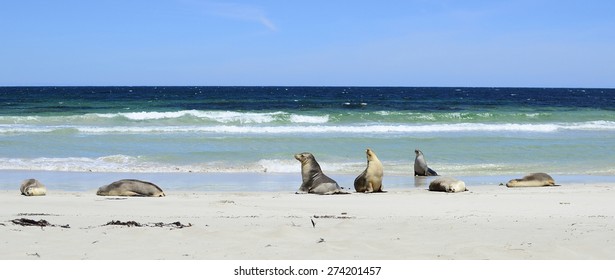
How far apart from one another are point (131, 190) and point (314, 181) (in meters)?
2.60

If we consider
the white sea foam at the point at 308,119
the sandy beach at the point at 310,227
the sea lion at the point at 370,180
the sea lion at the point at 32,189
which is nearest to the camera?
the sandy beach at the point at 310,227

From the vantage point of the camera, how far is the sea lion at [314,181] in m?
10.1

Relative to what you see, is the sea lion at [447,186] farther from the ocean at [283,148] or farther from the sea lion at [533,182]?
the ocean at [283,148]

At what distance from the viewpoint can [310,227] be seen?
641 centimetres

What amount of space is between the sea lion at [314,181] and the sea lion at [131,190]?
2.11m

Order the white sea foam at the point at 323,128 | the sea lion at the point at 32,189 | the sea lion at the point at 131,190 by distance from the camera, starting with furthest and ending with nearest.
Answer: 1. the white sea foam at the point at 323,128
2. the sea lion at the point at 131,190
3. the sea lion at the point at 32,189

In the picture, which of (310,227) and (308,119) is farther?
(308,119)

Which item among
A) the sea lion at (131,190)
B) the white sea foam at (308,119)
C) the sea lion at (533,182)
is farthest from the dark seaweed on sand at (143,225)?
the white sea foam at (308,119)

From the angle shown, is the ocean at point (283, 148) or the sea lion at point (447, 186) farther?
the ocean at point (283, 148)

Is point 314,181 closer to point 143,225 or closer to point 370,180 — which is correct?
point 370,180

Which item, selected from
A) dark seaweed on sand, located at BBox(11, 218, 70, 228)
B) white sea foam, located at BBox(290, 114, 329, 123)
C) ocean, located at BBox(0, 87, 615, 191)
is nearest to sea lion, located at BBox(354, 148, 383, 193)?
ocean, located at BBox(0, 87, 615, 191)

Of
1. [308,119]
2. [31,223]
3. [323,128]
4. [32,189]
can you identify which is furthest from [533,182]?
[308,119]
